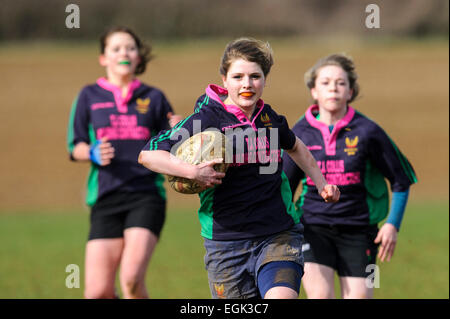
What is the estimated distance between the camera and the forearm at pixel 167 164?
388cm

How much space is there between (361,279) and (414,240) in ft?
19.0

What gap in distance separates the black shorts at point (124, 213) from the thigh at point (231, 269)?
5.72 feet

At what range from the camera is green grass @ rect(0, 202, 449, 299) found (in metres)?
7.70

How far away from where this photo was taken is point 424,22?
39.7 metres

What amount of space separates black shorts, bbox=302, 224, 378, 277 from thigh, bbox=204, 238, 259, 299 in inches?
46.8

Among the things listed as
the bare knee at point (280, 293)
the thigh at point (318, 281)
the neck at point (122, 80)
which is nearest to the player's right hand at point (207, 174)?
the bare knee at point (280, 293)

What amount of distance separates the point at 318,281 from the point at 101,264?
6.01 feet

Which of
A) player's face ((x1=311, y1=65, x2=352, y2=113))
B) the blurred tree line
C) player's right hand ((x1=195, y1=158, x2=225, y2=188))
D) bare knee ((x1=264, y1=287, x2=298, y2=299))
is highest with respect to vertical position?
the blurred tree line

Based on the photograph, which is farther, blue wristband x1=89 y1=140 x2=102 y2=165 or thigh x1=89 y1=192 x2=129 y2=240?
thigh x1=89 y1=192 x2=129 y2=240

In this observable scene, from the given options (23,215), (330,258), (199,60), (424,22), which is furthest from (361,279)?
(424,22)

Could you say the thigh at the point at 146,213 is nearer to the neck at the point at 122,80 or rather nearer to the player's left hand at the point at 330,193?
the neck at the point at 122,80

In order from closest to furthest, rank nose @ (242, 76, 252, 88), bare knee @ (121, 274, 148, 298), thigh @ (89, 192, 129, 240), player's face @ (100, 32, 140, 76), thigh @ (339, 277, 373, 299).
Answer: nose @ (242, 76, 252, 88)
thigh @ (339, 277, 373, 299)
bare knee @ (121, 274, 148, 298)
thigh @ (89, 192, 129, 240)
player's face @ (100, 32, 140, 76)

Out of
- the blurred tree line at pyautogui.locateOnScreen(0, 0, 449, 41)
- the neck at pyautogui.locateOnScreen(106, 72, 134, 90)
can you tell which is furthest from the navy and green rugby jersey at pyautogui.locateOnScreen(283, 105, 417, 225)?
the blurred tree line at pyautogui.locateOnScreen(0, 0, 449, 41)

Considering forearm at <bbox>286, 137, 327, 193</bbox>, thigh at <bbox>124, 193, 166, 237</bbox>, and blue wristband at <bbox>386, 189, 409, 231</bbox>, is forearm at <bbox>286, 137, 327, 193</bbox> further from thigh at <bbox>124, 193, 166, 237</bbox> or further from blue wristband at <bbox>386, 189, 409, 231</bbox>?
thigh at <bbox>124, 193, 166, 237</bbox>
